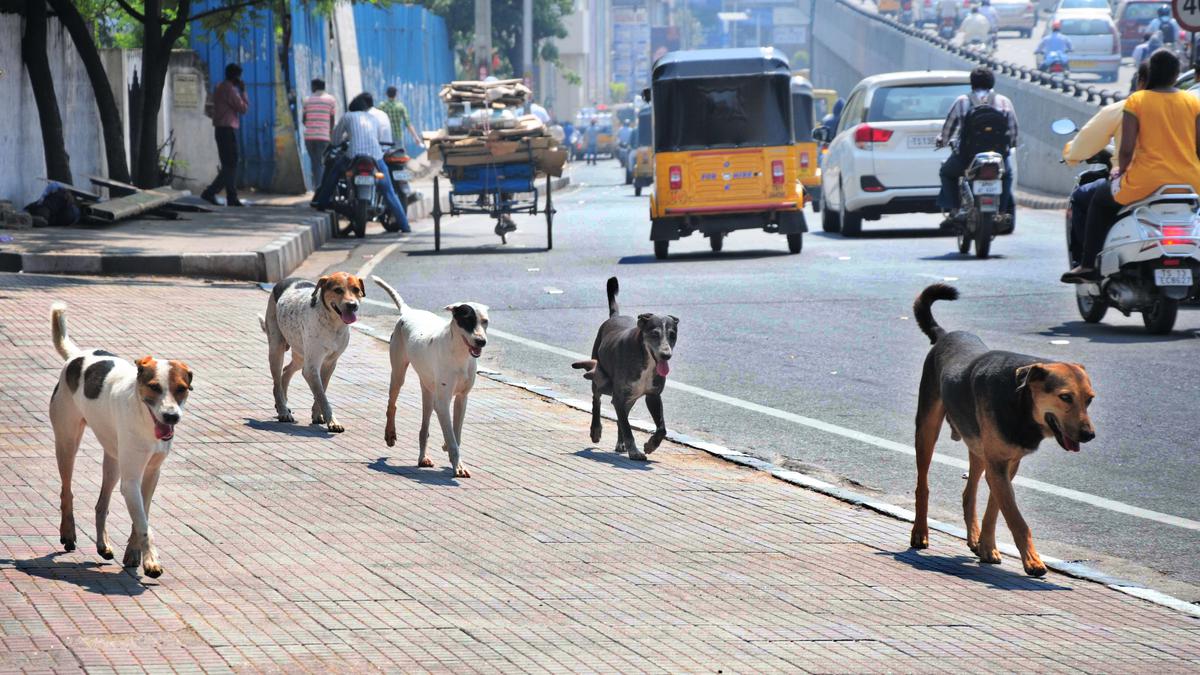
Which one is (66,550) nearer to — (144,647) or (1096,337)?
(144,647)

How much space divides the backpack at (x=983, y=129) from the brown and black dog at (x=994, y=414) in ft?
41.3

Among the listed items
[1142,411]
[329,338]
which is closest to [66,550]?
[329,338]

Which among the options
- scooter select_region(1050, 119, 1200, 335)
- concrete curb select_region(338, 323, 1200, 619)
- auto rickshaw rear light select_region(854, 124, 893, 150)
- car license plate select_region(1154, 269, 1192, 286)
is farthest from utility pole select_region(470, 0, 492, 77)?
concrete curb select_region(338, 323, 1200, 619)

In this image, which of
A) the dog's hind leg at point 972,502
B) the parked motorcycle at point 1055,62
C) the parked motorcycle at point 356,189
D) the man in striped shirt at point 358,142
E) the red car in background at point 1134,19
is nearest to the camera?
the dog's hind leg at point 972,502

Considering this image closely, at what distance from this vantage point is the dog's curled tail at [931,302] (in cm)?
767

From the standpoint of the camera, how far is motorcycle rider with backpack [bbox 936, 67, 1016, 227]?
19938 millimetres

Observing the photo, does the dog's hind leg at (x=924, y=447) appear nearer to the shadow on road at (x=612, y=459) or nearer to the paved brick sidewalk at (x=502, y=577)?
the paved brick sidewalk at (x=502, y=577)

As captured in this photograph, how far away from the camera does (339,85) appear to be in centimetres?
3975

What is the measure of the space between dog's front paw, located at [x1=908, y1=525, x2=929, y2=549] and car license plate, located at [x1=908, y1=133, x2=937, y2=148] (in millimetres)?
15991

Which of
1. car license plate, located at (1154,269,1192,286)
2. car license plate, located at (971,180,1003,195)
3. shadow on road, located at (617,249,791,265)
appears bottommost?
shadow on road, located at (617,249,791,265)

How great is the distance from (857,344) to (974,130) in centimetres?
721

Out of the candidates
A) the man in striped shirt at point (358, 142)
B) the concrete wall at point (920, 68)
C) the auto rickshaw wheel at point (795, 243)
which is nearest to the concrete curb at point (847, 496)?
the auto rickshaw wheel at point (795, 243)

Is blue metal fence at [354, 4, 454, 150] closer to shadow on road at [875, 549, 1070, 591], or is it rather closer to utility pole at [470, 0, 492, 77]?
utility pole at [470, 0, 492, 77]

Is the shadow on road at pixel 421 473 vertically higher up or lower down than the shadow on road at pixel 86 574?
lower down
